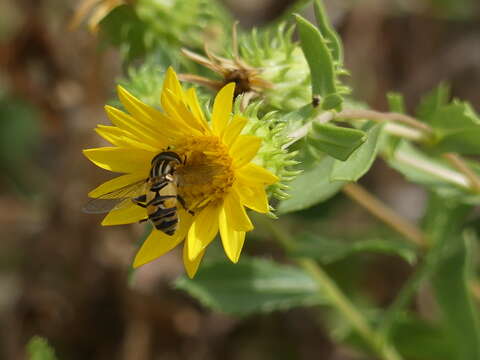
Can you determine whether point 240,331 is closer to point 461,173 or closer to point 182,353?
point 182,353

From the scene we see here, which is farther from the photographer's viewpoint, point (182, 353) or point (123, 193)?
point (182, 353)

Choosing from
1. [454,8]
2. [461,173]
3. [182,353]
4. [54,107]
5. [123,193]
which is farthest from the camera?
[454,8]

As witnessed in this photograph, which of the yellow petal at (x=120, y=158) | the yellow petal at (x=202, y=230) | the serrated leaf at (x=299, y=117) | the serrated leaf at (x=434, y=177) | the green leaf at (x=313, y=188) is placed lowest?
the serrated leaf at (x=434, y=177)

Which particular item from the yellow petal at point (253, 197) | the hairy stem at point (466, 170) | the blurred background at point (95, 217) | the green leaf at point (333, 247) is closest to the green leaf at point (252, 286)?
the green leaf at point (333, 247)

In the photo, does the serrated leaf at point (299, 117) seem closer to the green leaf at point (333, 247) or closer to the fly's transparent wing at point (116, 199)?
the fly's transparent wing at point (116, 199)

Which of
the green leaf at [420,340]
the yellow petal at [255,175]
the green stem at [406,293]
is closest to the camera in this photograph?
the yellow petal at [255,175]

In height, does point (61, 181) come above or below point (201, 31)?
below

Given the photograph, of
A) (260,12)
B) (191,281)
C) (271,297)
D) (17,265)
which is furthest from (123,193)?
(260,12)

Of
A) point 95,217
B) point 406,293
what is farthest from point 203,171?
point 95,217
